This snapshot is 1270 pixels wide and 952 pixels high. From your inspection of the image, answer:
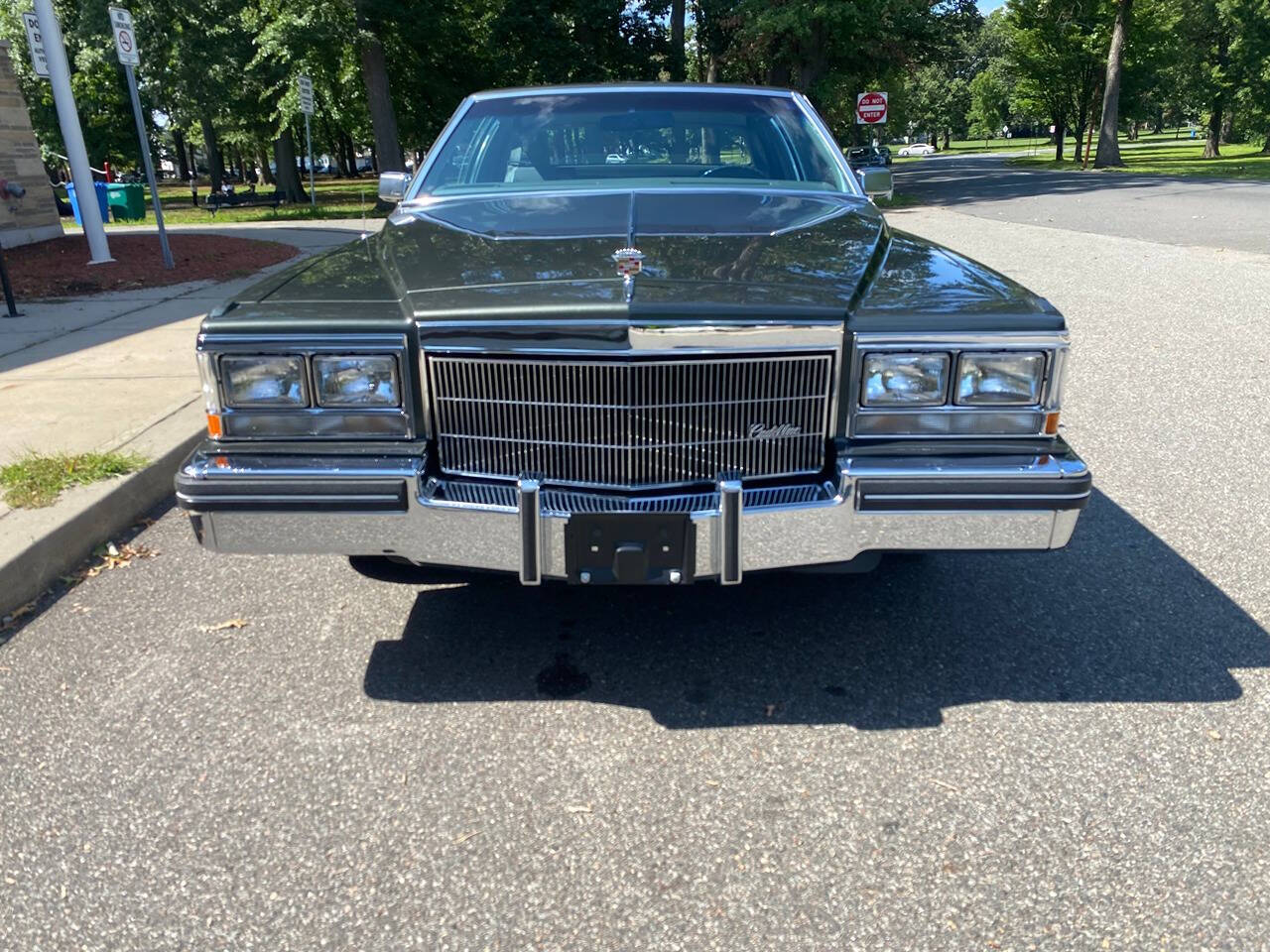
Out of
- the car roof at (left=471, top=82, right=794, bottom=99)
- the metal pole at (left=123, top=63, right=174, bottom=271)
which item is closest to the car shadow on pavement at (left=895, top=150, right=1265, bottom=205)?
the metal pole at (left=123, top=63, right=174, bottom=271)

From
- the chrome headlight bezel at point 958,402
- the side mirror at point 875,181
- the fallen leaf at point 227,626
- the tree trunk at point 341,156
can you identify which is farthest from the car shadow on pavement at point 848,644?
the tree trunk at point 341,156

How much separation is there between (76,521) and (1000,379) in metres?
3.32

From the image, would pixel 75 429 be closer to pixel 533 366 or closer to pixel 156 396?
pixel 156 396

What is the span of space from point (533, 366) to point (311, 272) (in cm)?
104

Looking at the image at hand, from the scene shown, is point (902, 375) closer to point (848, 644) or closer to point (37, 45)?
point (848, 644)

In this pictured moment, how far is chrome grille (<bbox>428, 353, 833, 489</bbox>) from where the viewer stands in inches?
99.5

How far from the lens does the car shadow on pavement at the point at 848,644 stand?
9.26 feet

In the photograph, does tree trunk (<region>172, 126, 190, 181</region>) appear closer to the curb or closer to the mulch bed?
the mulch bed

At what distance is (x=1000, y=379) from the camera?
259cm

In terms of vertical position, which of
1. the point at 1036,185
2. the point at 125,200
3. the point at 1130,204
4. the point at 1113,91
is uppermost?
the point at 1113,91

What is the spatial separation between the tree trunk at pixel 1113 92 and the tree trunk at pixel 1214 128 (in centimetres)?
1168

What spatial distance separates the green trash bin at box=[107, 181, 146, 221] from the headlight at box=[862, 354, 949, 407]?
75.9ft

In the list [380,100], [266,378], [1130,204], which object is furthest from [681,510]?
[380,100]

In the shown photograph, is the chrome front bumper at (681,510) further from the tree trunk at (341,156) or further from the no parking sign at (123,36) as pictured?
the tree trunk at (341,156)
